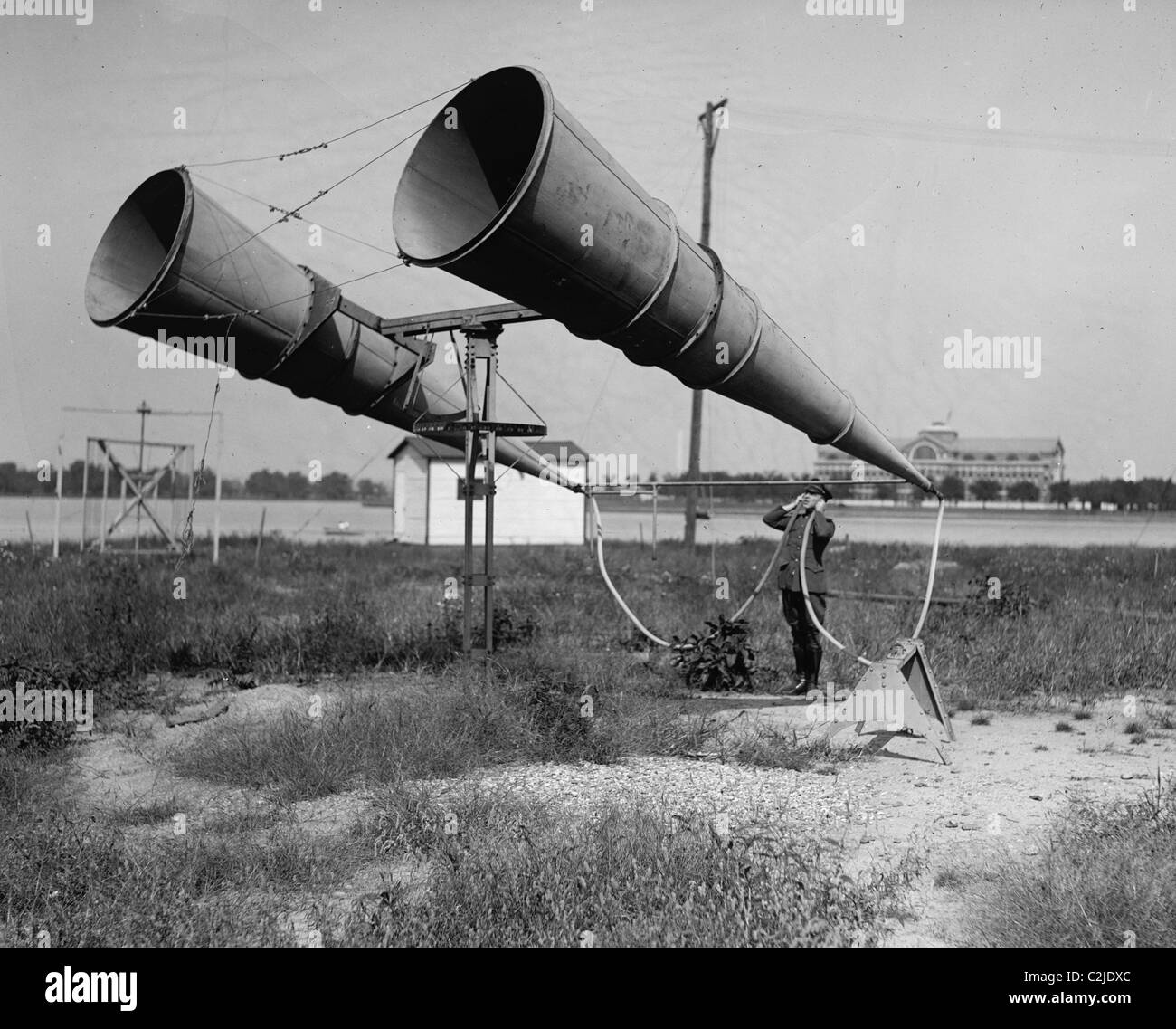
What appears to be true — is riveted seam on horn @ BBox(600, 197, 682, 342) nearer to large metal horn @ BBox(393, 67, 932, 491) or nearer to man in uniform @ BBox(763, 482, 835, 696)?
large metal horn @ BBox(393, 67, 932, 491)

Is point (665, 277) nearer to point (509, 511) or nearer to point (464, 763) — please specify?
point (464, 763)

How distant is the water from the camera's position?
34.7m

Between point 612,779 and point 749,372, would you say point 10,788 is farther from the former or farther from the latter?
point 749,372

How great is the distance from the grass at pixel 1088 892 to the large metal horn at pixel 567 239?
308 centimetres

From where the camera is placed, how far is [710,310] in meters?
5.52

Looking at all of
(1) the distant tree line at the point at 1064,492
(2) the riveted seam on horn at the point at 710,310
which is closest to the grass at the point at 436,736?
(2) the riveted seam on horn at the point at 710,310

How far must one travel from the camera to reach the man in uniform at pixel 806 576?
914 cm

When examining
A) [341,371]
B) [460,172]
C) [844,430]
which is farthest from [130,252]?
[844,430]

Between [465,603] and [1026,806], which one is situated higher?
[465,603]

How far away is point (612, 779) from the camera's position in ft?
19.7

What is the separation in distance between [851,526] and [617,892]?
46.1 m
